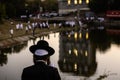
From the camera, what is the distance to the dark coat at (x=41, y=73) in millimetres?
6062

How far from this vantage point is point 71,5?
111438 mm

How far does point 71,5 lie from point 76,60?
238 ft

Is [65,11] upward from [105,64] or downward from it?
downward

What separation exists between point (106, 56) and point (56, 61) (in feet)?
18.9

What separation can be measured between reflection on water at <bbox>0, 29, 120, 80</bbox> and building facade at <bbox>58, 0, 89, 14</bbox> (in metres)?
51.5

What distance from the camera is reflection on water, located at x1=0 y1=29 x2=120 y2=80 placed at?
3032 cm

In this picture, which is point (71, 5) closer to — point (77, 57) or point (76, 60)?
point (77, 57)

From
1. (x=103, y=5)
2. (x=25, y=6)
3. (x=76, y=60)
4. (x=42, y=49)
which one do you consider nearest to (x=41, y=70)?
(x=42, y=49)

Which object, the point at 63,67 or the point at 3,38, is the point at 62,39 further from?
the point at 63,67

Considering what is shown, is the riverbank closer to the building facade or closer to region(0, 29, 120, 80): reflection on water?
region(0, 29, 120, 80): reflection on water

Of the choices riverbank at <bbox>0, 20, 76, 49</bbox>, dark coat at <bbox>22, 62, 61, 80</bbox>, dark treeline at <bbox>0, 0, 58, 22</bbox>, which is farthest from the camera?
dark treeline at <bbox>0, 0, 58, 22</bbox>

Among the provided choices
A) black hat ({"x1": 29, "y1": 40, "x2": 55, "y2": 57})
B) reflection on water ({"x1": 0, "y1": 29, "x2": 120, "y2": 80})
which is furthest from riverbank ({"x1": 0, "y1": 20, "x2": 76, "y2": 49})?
black hat ({"x1": 29, "y1": 40, "x2": 55, "y2": 57})

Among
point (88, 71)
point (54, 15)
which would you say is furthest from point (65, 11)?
point (88, 71)

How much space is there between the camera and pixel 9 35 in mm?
53094
